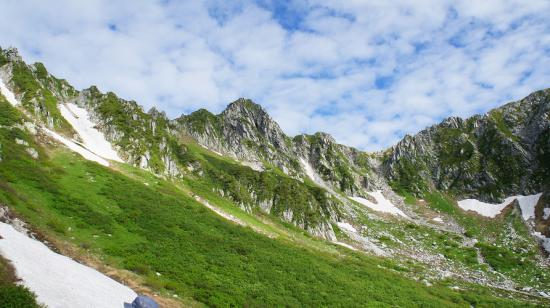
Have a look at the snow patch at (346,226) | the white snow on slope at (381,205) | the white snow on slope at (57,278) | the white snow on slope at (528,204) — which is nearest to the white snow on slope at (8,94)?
the white snow on slope at (57,278)

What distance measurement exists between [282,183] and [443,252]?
42.3m

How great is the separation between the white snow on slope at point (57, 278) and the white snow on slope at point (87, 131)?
4221 centimetres

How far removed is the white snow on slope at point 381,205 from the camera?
13570cm

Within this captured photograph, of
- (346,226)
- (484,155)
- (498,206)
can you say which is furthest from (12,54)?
(484,155)

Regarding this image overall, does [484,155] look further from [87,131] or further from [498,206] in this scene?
[87,131]

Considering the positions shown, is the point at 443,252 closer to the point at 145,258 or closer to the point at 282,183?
the point at 282,183

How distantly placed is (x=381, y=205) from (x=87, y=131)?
349 ft

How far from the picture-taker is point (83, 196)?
117 ft

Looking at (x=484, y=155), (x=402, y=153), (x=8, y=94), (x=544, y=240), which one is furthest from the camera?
(x=402, y=153)

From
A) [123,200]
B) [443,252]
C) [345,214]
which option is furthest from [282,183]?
[123,200]

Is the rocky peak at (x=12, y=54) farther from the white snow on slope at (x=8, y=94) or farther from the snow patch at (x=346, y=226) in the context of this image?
the snow patch at (x=346, y=226)

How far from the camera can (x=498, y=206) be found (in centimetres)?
13450

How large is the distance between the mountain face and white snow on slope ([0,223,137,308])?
230 inches

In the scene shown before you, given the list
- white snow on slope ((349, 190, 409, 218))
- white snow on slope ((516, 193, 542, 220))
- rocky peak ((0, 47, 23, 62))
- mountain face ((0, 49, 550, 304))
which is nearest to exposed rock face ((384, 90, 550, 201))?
mountain face ((0, 49, 550, 304))
